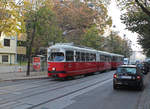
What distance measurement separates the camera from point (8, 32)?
672 inches

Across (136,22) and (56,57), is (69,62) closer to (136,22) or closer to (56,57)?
(56,57)

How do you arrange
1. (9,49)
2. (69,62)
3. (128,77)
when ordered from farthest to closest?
(9,49), (69,62), (128,77)

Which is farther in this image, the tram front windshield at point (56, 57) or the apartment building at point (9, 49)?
the apartment building at point (9, 49)

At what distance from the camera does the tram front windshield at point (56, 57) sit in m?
17.1

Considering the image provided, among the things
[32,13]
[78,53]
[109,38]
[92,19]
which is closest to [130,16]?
[78,53]

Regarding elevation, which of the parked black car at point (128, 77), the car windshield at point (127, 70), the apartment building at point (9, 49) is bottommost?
the parked black car at point (128, 77)

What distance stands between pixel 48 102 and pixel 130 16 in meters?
13.1

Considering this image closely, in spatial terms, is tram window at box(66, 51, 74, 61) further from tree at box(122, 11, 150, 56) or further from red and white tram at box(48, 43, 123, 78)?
tree at box(122, 11, 150, 56)

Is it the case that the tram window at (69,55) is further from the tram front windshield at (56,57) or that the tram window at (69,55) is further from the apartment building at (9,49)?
the apartment building at (9,49)

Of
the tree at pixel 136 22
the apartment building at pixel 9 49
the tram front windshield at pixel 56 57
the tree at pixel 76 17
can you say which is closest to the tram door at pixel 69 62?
the tram front windshield at pixel 56 57

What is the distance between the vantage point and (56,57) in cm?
1731

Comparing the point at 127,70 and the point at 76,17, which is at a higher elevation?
the point at 76,17

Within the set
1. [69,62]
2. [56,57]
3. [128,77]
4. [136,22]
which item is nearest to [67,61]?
[69,62]

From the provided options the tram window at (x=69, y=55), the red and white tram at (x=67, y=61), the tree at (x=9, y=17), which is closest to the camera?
the tree at (x=9, y=17)
